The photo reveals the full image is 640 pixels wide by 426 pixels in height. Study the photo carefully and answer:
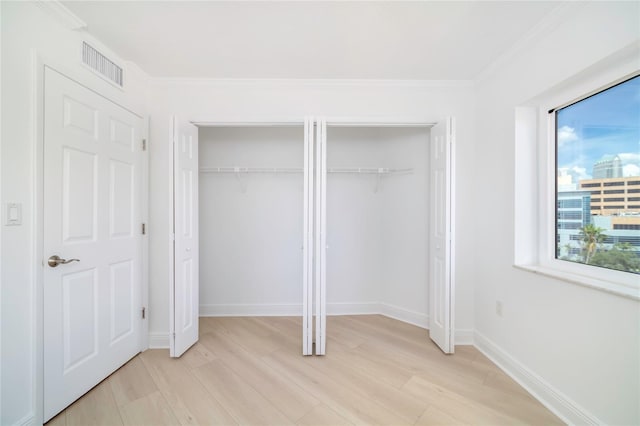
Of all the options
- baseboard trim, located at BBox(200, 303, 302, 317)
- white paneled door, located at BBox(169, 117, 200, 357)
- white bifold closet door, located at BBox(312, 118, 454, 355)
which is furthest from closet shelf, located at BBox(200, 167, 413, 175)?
baseboard trim, located at BBox(200, 303, 302, 317)

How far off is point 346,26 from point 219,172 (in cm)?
208

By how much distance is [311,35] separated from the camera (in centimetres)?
179

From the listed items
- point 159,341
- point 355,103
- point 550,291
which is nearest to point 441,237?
point 550,291

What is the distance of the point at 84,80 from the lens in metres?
1.76

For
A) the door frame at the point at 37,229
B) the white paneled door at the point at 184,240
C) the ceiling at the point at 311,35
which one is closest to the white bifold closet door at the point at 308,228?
the ceiling at the point at 311,35

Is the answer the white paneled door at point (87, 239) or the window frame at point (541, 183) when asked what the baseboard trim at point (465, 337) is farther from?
the white paneled door at point (87, 239)

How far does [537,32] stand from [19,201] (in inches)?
136

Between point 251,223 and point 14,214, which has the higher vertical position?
point 14,214

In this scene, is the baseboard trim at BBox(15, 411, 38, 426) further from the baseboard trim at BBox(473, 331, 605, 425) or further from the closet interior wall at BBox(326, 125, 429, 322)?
the baseboard trim at BBox(473, 331, 605, 425)

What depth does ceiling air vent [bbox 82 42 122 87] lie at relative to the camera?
5.85 feet

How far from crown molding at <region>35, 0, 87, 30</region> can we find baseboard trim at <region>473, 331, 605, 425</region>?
13.1 ft

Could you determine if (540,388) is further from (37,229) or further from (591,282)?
(37,229)

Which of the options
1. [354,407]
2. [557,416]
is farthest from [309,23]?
[557,416]

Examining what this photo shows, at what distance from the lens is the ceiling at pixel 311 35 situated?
5.14ft
